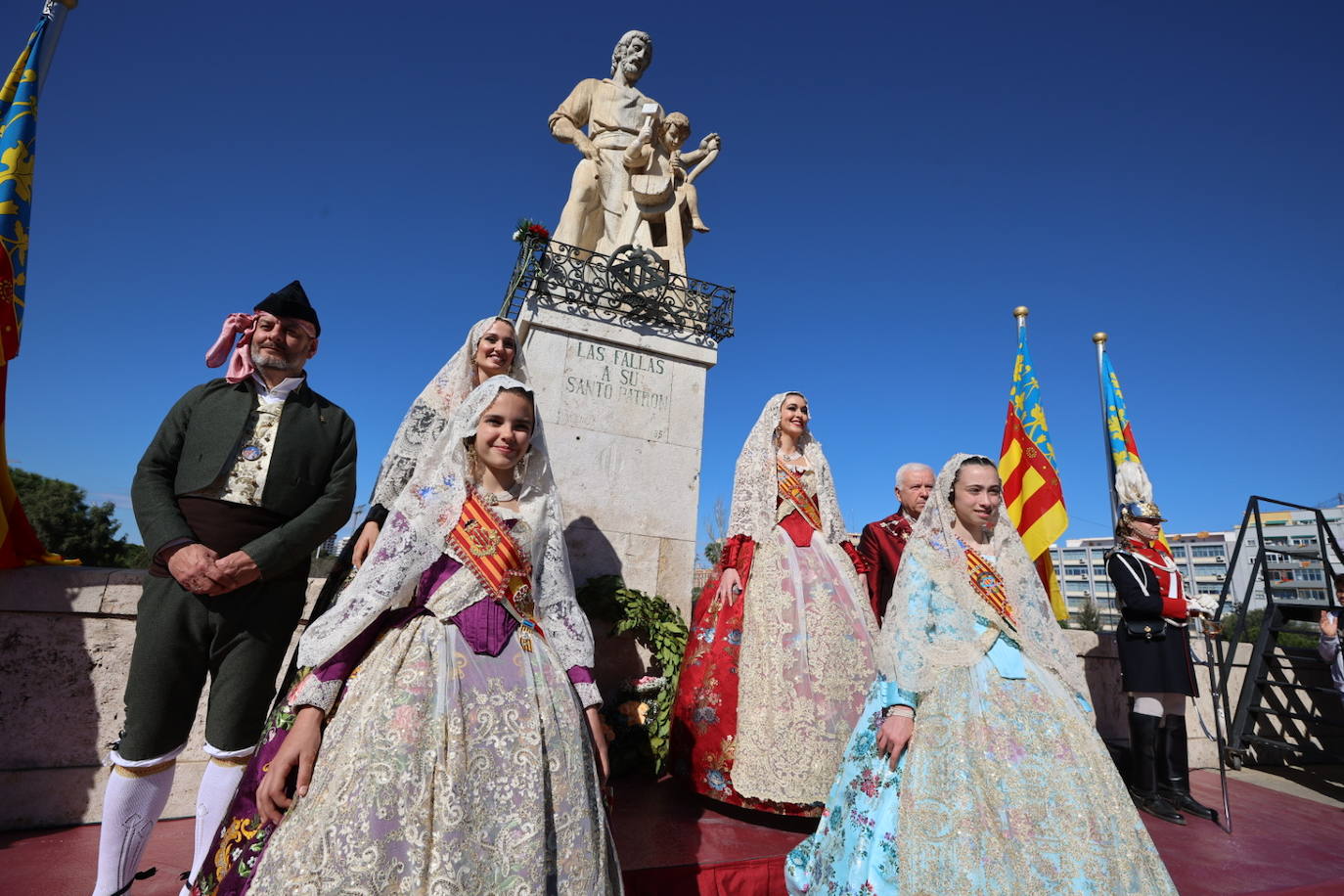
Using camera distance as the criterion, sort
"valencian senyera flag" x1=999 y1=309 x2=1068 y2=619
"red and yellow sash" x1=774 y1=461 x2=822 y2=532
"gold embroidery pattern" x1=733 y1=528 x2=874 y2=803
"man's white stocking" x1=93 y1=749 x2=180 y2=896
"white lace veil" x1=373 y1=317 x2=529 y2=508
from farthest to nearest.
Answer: "valencian senyera flag" x1=999 y1=309 x2=1068 y2=619, "red and yellow sash" x1=774 y1=461 x2=822 y2=532, "gold embroidery pattern" x1=733 y1=528 x2=874 y2=803, "white lace veil" x1=373 y1=317 x2=529 y2=508, "man's white stocking" x1=93 y1=749 x2=180 y2=896

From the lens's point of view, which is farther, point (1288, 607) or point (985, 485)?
point (1288, 607)

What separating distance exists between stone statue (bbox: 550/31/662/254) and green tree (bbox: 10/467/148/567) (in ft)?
89.4

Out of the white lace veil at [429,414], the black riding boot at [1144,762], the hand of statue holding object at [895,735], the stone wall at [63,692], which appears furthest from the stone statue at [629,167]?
the black riding boot at [1144,762]

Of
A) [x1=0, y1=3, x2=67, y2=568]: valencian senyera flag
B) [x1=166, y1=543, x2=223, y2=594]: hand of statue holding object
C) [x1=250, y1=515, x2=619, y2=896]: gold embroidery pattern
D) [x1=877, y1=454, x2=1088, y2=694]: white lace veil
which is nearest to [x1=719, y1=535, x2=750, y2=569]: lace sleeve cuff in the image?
[x1=877, y1=454, x2=1088, y2=694]: white lace veil

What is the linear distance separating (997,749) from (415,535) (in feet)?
7.30

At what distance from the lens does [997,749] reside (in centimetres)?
233

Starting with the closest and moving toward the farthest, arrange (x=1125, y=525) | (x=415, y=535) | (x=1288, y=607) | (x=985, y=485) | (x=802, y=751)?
(x=415, y=535), (x=985, y=485), (x=802, y=751), (x=1125, y=525), (x=1288, y=607)

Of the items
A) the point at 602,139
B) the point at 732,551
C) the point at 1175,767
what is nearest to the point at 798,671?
the point at 732,551

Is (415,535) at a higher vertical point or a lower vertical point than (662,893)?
higher

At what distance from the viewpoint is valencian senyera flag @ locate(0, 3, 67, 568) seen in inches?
128

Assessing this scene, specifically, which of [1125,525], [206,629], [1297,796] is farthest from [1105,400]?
[206,629]

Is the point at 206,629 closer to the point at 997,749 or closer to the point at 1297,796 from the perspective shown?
the point at 997,749

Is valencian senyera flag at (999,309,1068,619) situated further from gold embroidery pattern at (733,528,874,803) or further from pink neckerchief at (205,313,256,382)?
pink neckerchief at (205,313,256,382)

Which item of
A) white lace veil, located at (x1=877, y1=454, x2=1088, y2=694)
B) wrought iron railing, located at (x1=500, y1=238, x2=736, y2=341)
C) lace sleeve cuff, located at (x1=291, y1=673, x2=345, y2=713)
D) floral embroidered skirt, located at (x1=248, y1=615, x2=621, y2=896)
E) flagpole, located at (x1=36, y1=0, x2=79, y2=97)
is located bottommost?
floral embroidered skirt, located at (x1=248, y1=615, x2=621, y2=896)
